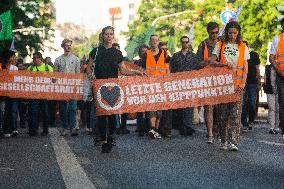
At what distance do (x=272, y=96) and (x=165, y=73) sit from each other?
9.47ft

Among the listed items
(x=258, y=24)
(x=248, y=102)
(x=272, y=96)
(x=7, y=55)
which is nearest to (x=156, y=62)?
(x=272, y=96)

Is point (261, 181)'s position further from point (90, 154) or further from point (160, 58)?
point (160, 58)

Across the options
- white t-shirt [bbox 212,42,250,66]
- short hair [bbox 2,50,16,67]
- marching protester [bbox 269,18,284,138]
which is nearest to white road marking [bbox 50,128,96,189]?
marching protester [bbox 269,18,284,138]

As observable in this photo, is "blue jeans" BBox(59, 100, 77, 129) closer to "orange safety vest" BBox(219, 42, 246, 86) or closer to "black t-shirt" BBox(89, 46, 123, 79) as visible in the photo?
"black t-shirt" BBox(89, 46, 123, 79)

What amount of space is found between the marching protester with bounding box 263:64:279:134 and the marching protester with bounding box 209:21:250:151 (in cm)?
440

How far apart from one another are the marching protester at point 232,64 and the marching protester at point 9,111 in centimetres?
573

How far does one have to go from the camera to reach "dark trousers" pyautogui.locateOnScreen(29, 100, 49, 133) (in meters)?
15.7

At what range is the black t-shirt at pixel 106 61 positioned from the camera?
1119cm

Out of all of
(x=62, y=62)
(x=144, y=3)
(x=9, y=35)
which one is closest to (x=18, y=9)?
(x=144, y=3)

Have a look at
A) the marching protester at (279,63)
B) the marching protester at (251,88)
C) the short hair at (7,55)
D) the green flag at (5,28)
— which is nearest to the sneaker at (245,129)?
the marching protester at (251,88)

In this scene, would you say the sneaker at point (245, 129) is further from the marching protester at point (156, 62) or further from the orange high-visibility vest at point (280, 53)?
the orange high-visibility vest at point (280, 53)

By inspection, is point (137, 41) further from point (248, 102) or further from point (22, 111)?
point (248, 102)

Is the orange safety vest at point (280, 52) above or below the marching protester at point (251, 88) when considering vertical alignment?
above

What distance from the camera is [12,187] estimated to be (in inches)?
273
